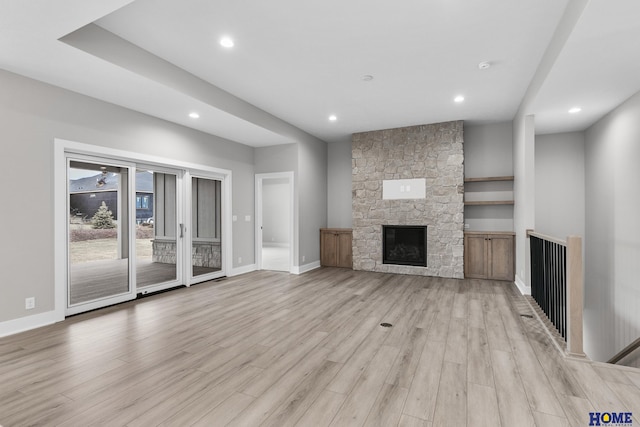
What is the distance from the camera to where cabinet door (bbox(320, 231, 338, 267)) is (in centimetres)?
727

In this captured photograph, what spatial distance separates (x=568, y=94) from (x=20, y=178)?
6.46 metres

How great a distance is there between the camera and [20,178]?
3.24 metres

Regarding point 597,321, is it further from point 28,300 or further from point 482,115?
point 28,300

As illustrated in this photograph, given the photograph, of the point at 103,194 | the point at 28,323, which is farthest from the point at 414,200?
the point at 28,323

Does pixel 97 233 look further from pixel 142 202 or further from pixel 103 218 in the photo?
pixel 142 202

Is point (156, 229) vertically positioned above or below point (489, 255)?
above

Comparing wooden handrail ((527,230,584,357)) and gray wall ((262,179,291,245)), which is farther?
gray wall ((262,179,291,245))

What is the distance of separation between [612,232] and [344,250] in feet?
15.2

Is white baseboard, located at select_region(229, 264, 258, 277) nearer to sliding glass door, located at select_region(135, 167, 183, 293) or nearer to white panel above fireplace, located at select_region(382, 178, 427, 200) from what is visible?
sliding glass door, located at select_region(135, 167, 183, 293)

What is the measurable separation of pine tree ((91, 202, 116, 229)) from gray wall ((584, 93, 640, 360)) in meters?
6.98

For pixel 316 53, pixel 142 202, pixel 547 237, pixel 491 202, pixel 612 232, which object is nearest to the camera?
pixel 316 53

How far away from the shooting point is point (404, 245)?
651 centimetres

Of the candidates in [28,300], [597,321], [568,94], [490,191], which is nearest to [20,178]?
[28,300]

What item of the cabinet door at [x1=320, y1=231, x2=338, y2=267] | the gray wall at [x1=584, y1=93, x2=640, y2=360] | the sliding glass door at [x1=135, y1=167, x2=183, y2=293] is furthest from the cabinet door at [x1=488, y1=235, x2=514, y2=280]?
the sliding glass door at [x1=135, y1=167, x2=183, y2=293]
